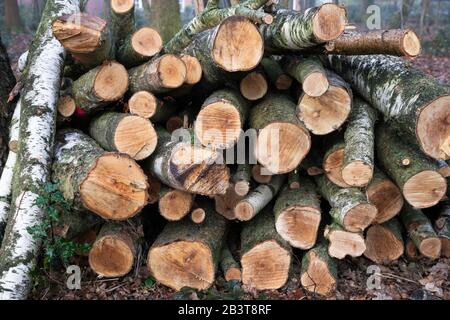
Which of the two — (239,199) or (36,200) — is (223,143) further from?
(36,200)

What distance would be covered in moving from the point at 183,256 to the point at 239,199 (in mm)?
675

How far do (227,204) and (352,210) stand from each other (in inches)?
43.1

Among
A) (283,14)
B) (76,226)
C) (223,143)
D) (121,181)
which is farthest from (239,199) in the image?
(283,14)

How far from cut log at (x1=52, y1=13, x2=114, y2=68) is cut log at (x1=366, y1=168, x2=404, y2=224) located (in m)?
2.60

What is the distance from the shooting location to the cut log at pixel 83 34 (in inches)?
150

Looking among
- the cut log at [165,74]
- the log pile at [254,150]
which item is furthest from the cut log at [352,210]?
the cut log at [165,74]

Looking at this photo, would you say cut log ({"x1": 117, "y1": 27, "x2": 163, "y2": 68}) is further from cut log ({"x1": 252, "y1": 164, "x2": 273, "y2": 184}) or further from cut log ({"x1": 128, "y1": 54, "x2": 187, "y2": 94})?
cut log ({"x1": 252, "y1": 164, "x2": 273, "y2": 184})

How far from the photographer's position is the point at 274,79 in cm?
446

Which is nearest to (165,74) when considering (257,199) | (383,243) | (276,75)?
(276,75)

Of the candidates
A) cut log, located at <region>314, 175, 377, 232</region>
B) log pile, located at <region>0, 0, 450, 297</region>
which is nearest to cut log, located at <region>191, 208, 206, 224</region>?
log pile, located at <region>0, 0, 450, 297</region>

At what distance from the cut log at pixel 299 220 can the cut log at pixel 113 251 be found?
127cm

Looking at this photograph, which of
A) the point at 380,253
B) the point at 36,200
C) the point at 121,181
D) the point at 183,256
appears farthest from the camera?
the point at 380,253

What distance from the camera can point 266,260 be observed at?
4.08 meters

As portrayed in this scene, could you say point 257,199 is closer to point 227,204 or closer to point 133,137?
point 227,204
